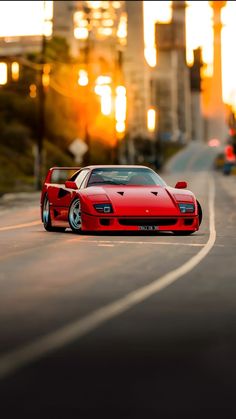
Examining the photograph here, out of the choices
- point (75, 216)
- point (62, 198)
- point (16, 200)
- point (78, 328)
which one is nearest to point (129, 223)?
point (75, 216)

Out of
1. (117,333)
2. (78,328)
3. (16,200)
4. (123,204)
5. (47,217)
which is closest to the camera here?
(117,333)

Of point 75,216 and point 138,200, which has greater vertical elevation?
point 138,200

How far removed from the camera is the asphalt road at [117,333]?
5.92 meters

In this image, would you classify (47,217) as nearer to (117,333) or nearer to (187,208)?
(187,208)

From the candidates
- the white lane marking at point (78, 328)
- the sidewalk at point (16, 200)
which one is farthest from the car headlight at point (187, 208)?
the sidewalk at point (16, 200)

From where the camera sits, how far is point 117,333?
820 cm

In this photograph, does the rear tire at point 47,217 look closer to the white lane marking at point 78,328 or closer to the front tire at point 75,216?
the front tire at point 75,216

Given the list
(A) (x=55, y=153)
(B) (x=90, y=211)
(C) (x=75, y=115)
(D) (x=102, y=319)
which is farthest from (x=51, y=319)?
(C) (x=75, y=115)

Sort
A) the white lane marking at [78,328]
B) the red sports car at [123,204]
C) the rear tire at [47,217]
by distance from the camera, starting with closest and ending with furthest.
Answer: the white lane marking at [78,328]
the red sports car at [123,204]
the rear tire at [47,217]

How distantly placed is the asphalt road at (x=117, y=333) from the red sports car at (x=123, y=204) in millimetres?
3131

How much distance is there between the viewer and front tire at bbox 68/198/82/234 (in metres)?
19.6

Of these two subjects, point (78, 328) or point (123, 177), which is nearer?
point (78, 328)

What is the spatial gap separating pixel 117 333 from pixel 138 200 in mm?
11002

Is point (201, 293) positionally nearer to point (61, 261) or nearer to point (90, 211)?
point (61, 261)
